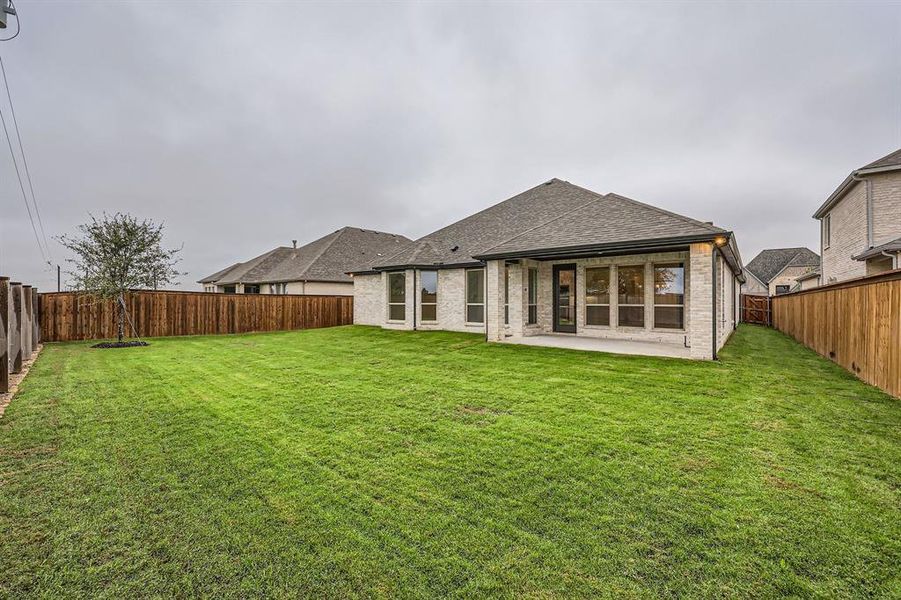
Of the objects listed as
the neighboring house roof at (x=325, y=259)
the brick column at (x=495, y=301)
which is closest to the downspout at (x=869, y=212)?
the brick column at (x=495, y=301)

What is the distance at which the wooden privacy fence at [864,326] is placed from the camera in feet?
19.1

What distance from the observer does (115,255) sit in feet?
41.7

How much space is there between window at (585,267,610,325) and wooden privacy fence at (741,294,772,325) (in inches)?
645

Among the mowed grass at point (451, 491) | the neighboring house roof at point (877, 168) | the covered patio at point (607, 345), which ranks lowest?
the mowed grass at point (451, 491)

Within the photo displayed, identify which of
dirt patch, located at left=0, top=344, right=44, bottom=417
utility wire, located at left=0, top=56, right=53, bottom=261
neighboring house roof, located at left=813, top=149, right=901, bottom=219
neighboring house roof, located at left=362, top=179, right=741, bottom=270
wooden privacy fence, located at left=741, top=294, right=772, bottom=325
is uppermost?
utility wire, located at left=0, top=56, right=53, bottom=261

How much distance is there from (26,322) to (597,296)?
15.5 meters

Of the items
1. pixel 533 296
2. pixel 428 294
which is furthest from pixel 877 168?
pixel 428 294

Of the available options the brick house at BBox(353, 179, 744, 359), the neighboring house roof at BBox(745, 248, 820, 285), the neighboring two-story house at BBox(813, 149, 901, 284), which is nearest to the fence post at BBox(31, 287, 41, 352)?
the brick house at BBox(353, 179, 744, 359)

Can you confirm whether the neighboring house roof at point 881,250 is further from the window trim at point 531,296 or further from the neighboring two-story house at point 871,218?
the window trim at point 531,296

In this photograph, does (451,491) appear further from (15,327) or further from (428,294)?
(428,294)

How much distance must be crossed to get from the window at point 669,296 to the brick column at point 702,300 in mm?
2362

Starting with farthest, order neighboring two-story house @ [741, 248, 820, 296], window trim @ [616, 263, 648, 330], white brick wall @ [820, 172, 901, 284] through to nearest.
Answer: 1. neighboring two-story house @ [741, 248, 820, 296]
2. white brick wall @ [820, 172, 901, 284]
3. window trim @ [616, 263, 648, 330]

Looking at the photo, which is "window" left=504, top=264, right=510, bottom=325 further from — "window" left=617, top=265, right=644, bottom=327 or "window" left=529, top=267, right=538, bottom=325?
"window" left=617, top=265, right=644, bottom=327

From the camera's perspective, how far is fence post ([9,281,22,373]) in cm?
701
